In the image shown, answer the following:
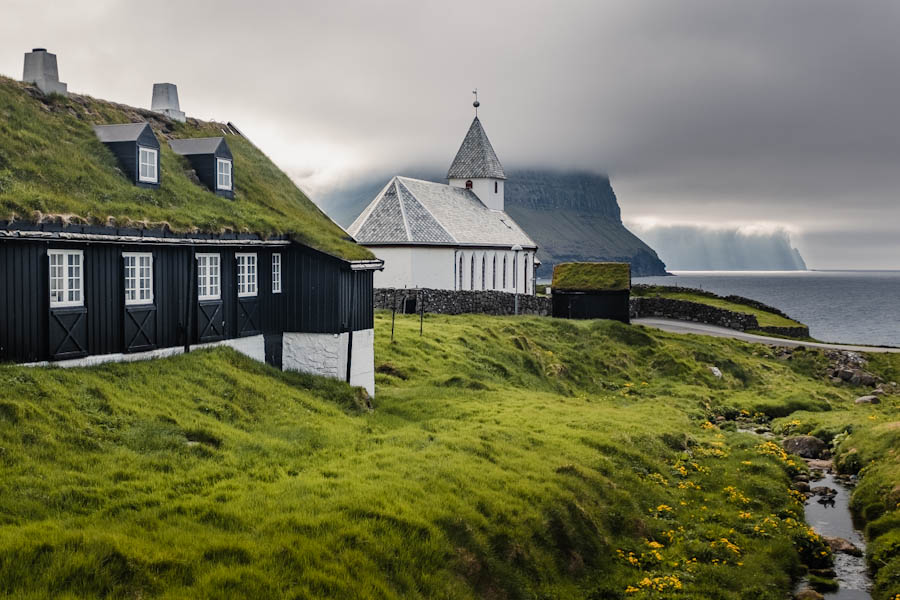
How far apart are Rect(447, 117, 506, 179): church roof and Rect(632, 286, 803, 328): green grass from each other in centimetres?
2141

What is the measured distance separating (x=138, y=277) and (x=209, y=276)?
9.78 ft

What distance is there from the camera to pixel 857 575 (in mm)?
19312

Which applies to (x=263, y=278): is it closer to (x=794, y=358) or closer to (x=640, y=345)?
(x=640, y=345)

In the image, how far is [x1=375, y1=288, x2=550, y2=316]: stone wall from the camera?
2025 inches

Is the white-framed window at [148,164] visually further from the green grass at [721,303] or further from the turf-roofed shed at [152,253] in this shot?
the green grass at [721,303]

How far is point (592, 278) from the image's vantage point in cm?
5712

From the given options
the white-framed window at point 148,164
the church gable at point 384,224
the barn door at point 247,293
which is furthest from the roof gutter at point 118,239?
the church gable at point 384,224

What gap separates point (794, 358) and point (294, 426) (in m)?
39.9

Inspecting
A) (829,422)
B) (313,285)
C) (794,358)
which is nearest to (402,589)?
(313,285)

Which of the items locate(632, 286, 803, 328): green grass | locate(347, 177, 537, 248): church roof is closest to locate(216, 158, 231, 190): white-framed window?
locate(347, 177, 537, 248): church roof

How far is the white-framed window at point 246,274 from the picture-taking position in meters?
26.4

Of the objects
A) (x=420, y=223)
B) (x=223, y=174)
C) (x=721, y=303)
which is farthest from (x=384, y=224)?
(x=721, y=303)

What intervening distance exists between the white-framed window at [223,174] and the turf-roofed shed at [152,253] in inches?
4.1

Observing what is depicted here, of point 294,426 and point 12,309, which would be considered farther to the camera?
point 294,426
